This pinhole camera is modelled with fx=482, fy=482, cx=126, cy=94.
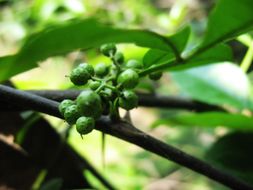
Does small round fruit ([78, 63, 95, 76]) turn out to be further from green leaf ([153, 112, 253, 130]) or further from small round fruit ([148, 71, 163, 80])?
green leaf ([153, 112, 253, 130])

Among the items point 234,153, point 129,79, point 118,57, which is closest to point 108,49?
point 118,57

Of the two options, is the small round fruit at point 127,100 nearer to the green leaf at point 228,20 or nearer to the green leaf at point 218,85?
the green leaf at point 228,20

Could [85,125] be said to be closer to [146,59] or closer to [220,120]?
[146,59]

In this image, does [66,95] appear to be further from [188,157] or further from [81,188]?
[81,188]

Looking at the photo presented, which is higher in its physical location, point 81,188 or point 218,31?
point 81,188

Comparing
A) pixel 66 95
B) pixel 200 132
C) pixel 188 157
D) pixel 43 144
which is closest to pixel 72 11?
pixel 200 132

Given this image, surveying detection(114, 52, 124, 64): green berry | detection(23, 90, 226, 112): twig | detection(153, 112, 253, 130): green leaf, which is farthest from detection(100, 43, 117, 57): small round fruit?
detection(23, 90, 226, 112): twig
